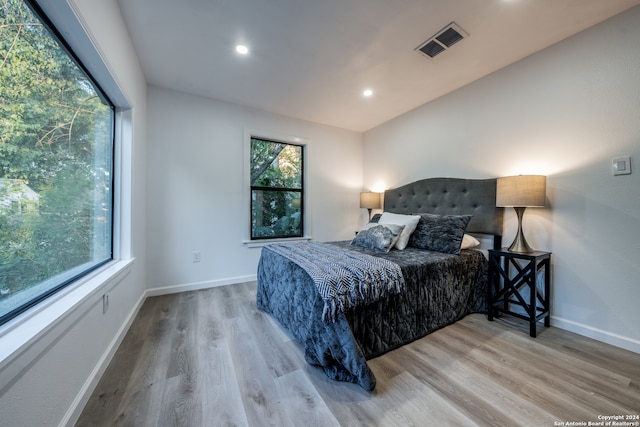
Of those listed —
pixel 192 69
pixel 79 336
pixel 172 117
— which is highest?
pixel 192 69

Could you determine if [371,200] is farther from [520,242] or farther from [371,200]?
[520,242]

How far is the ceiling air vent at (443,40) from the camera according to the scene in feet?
5.94

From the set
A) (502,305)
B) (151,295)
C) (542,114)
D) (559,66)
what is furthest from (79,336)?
(559,66)

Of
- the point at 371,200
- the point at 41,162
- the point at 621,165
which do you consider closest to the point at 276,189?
the point at 371,200

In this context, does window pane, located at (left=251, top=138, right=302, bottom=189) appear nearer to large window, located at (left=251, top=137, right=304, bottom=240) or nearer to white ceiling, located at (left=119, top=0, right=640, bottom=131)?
large window, located at (left=251, top=137, right=304, bottom=240)

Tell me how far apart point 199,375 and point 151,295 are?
5.63 ft

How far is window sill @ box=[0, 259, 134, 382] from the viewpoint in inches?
28.3

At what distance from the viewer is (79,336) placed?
1.16 m

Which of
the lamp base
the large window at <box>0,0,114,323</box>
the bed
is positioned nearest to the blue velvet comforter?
the bed

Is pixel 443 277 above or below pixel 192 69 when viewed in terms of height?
below

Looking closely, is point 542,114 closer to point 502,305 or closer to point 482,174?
point 482,174

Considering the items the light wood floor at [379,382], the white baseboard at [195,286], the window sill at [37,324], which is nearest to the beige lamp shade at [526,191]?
the light wood floor at [379,382]

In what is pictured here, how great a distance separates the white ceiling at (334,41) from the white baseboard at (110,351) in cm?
235

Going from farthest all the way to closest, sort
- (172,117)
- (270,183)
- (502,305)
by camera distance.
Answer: (270,183), (172,117), (502,305)
